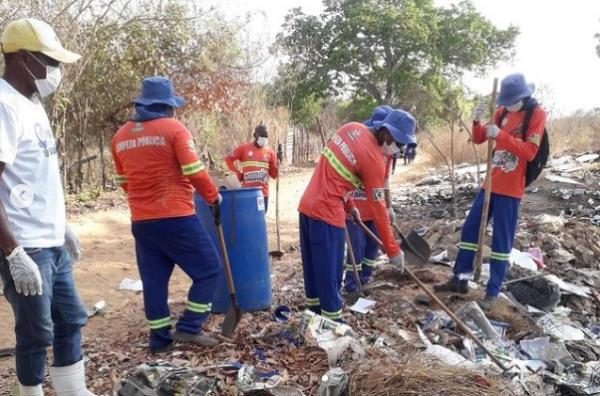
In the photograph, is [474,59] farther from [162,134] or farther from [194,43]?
[162,134]

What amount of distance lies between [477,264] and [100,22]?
7905 millimetres

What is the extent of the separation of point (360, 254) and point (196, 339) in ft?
6.94

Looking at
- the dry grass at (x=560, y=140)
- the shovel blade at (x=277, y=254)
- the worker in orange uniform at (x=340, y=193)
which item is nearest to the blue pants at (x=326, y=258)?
the worker in orange uniform at (x=340, y=193)

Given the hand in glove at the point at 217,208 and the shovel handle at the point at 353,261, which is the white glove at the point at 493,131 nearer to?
the shovel handle at the point at 353,261

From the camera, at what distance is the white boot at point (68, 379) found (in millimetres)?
2836

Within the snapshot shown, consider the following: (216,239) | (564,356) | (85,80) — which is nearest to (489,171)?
(564,356)

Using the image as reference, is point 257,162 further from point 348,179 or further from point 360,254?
point 348,179

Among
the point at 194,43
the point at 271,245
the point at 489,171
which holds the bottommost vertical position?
the point at 271,245

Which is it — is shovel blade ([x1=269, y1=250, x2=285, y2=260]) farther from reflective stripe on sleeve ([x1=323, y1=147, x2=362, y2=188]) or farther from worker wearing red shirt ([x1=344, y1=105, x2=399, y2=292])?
reflective stripe on sleeve ([x1=323, y1=147, x2=362, y2=188])

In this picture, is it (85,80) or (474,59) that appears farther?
(474,59)

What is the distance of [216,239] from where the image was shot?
14.2 ft

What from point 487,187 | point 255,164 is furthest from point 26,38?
point 255,164

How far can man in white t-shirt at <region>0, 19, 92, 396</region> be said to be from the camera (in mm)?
2293

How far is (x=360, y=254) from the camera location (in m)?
5.27
